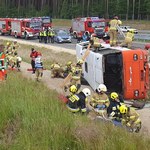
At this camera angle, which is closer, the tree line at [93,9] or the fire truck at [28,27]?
the fire truck at [28,27]

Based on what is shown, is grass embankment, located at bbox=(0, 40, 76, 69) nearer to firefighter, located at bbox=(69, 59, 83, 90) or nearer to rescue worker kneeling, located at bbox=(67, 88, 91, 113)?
firefighter, located at bbox=(69, 59, 83, 90)

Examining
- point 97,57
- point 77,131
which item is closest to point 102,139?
point 77,131

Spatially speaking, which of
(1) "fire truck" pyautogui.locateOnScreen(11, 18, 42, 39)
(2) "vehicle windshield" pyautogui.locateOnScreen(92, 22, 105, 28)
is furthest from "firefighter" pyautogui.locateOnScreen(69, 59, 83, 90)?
(1) "fire truck" pyautogui.locateOnScreen(11, 18, 42, 39)

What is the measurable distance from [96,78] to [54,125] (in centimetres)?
776

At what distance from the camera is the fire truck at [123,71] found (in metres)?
14.0

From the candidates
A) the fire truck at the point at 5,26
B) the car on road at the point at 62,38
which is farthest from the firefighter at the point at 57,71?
the fire truck at the point at 5,26

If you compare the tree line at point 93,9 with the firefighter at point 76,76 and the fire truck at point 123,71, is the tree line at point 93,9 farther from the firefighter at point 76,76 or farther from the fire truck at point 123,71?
the fire truck at point 123,71

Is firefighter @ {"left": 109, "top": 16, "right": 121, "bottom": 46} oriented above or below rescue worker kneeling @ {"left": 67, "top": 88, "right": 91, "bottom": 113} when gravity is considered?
above

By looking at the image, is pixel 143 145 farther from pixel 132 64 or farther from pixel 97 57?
pixel 97 57

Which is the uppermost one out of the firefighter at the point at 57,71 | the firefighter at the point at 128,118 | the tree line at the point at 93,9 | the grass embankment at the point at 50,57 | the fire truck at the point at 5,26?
the tree line at the point at 93,9

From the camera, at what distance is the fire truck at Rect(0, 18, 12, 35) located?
190 feet

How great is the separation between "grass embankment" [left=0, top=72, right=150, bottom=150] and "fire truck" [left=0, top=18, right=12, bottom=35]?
4855cm

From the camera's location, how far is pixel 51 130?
7902 mm

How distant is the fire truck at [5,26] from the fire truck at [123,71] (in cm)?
4302
